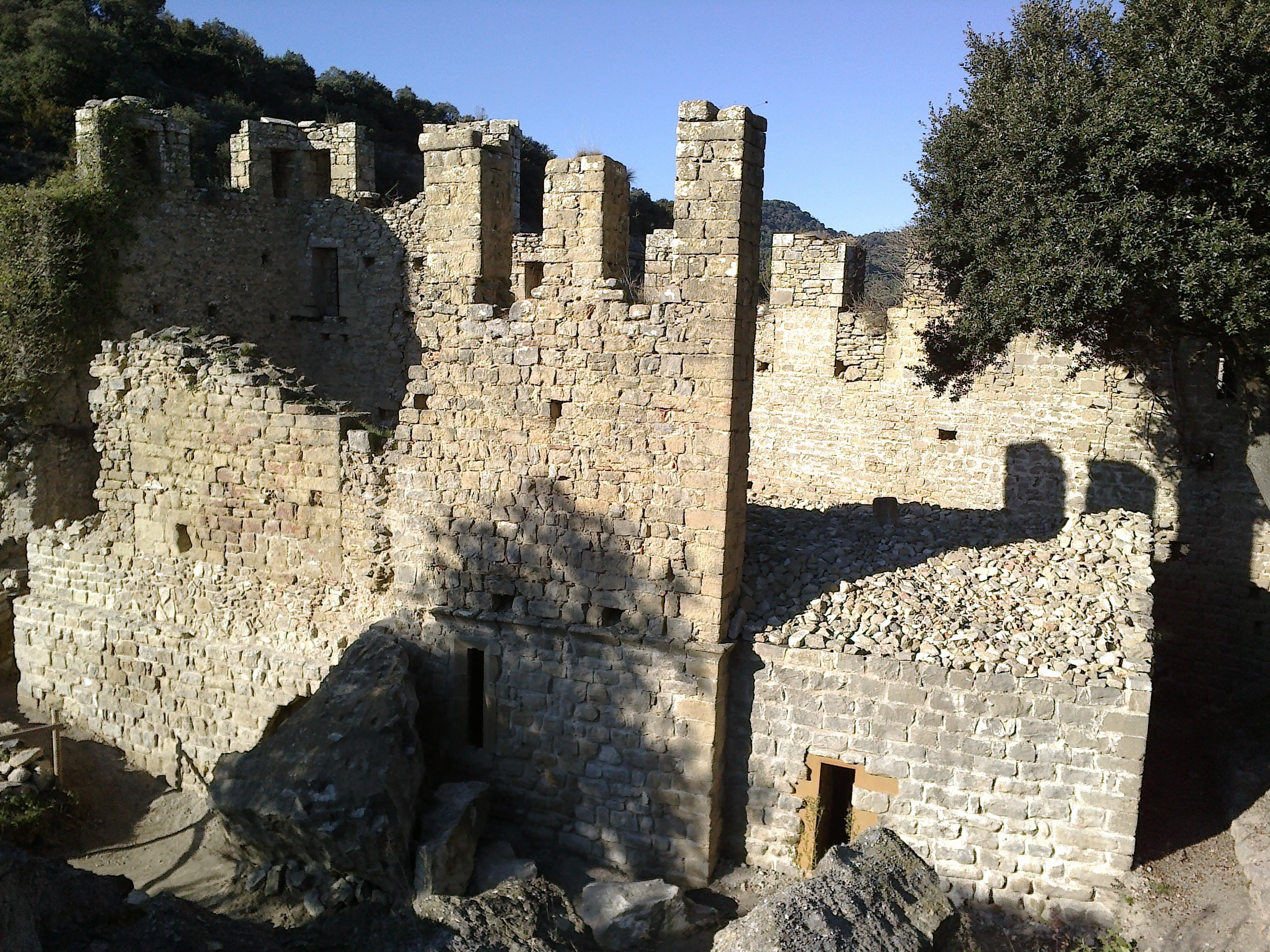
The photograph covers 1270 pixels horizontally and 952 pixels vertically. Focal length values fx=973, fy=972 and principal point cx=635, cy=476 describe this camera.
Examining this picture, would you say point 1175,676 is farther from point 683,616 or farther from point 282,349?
point 282,349

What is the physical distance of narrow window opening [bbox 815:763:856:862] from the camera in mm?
7754

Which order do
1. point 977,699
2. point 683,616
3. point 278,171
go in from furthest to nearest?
point 278,171
point 683,616
point 977,699

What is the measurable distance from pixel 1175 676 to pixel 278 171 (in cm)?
1564

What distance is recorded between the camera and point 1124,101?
9133 millimetres

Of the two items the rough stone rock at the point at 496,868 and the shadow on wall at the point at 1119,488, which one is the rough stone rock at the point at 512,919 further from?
the shadow on wall at the point at 1119,488

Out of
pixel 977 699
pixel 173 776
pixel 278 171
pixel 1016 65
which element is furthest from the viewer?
pixel 278 171

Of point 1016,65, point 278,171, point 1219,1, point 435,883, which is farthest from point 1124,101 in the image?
point 278,171

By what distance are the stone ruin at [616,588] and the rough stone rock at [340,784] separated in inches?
29.1

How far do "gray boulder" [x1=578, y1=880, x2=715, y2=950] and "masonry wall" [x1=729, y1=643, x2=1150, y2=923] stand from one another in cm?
127

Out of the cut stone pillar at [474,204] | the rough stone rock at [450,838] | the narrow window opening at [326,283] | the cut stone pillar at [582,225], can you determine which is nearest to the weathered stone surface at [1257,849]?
the rough stone rock at [450,838]

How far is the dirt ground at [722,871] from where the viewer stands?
6984 mm

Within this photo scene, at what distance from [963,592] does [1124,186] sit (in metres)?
4.29

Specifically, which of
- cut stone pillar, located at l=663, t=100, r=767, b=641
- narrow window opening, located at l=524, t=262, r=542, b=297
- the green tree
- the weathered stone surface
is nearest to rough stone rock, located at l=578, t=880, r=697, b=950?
cut stone pillar, located at l=663, t=100, r=767, b=641

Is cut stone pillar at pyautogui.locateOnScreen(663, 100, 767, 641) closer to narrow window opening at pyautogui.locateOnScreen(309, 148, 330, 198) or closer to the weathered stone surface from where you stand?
the weathered stone surface
